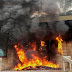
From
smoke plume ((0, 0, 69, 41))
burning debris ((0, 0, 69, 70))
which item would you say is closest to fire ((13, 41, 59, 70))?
burning debris ((0, 0, 69, 70))

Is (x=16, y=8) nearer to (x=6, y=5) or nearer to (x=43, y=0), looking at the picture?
(x=6, y=5)

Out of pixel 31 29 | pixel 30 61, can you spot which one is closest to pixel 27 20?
pixel 31 29

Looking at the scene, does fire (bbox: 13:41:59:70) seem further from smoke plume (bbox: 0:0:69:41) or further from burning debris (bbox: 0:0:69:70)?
smoke plume (bbox: 0:0:69:41)

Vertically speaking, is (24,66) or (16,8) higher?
(16,8)

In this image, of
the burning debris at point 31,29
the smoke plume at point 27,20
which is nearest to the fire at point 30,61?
the burning debris at point 31,29

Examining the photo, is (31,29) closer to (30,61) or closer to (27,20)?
(27,20)

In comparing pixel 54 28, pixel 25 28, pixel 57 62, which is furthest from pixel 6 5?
pixel 57 62

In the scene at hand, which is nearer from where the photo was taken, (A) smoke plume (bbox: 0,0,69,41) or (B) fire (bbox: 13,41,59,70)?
(A) smoke plume (bbox: 0,0,69,41)

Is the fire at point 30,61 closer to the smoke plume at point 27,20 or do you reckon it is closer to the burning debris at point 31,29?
the burning debris at point 31,29

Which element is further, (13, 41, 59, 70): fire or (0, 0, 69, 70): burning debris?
(13, 41, 59, 70): fire

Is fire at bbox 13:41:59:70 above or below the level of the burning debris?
below

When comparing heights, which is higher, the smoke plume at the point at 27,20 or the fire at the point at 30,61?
the smoke plume at the point at 27,20

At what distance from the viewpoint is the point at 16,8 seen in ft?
31.2

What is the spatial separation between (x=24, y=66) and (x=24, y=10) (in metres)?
4.03
